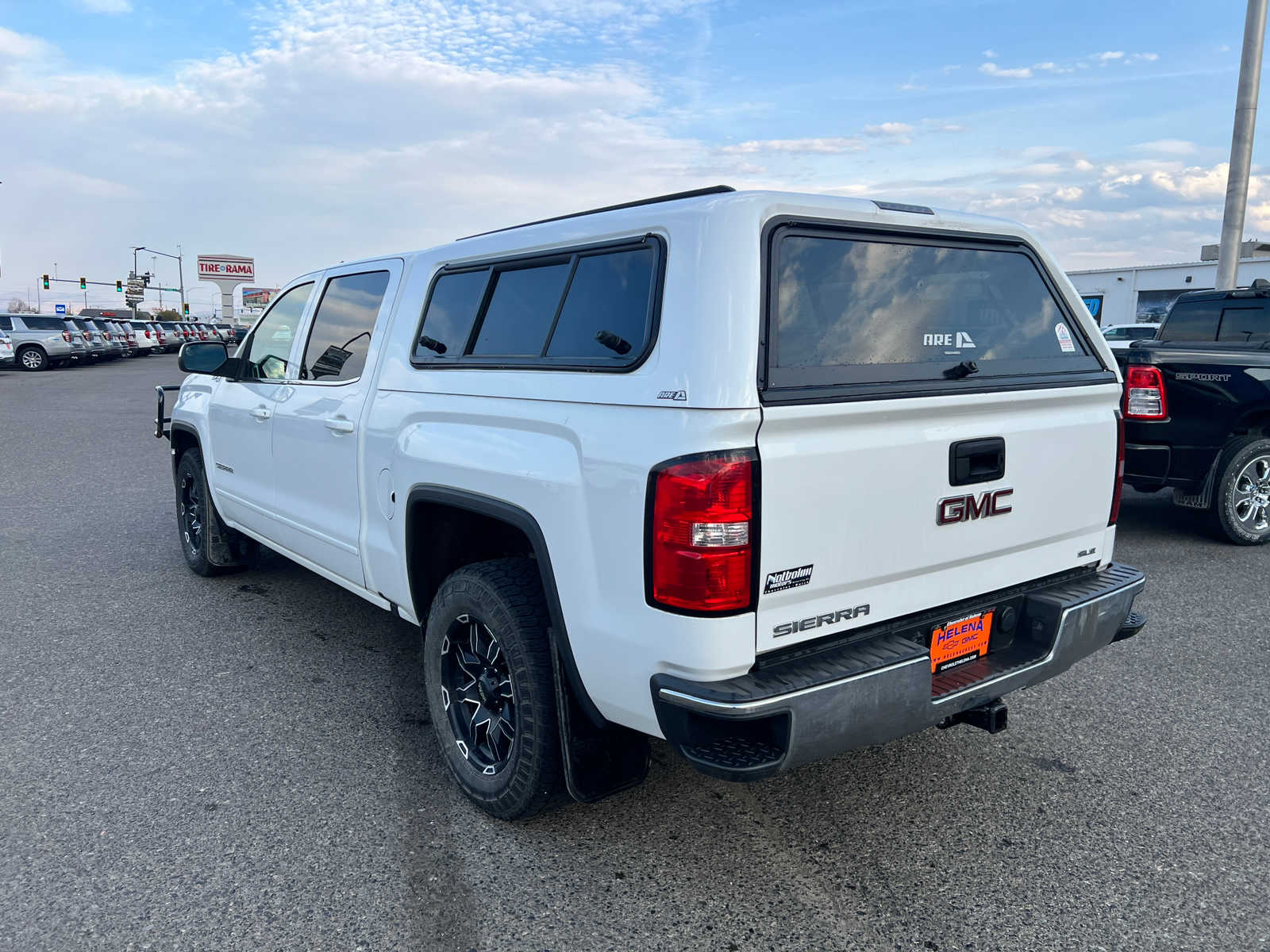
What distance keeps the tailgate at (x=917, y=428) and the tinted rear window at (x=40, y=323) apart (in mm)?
33471

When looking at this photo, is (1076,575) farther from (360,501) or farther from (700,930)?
(360,501)

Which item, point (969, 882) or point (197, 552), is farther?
point (197, 552)

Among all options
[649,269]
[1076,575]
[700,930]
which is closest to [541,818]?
[700,930]

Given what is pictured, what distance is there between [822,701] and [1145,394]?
528 centimetres

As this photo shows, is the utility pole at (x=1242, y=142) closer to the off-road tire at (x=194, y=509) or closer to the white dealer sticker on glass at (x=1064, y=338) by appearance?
the white dealer sticker on glass at (x=1064, y=338)

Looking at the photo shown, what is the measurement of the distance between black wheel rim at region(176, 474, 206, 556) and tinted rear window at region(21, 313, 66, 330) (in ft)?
94.2

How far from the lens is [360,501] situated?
12.8 feet

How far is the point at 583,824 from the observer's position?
3203 mm

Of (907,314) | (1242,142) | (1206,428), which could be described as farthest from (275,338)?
(1242,142)

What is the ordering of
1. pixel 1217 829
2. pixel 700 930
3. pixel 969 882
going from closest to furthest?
pixel 700 930, pixel 969 882, pixel 1217 829

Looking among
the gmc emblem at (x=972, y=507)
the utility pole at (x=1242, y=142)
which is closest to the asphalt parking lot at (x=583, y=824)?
the gmc emblem at (x=972, y=507)

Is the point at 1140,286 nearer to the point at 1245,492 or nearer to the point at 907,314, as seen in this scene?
the point at 1245,492

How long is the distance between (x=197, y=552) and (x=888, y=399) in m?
4.99

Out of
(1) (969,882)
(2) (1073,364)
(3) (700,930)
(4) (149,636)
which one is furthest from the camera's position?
(4) (149,636)
